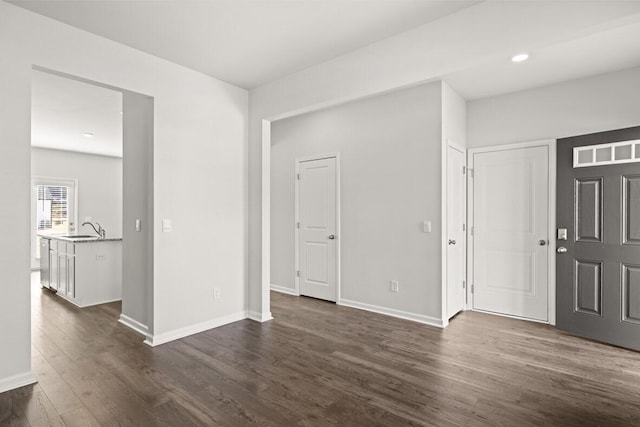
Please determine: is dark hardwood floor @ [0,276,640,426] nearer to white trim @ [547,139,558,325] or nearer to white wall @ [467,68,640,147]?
white trim @ [547,139,558,325]

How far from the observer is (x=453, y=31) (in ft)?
8.85

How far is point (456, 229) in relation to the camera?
4258mm

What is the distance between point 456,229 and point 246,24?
3191mm

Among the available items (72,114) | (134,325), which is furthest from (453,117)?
(72,114)

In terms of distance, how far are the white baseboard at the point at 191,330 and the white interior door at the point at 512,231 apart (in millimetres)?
3025

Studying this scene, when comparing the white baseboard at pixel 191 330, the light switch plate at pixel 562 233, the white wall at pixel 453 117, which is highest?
the white wall at pixel 453 117

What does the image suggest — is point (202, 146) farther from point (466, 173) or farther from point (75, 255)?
point (466, 173)

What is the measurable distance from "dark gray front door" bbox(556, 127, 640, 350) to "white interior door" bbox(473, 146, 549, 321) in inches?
13.8

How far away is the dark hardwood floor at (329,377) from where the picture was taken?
2164mm

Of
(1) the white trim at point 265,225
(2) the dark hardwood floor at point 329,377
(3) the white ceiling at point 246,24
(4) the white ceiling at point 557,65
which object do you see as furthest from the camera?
(1) the white trim at point 265,225

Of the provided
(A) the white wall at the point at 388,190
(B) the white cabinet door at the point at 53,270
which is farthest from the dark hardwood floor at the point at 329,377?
(B) the white cabinet door at the point at 53,270

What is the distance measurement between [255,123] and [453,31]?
236 cm

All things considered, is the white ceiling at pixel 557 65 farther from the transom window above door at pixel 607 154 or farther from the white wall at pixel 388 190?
the transom window above door at pixel 607 154

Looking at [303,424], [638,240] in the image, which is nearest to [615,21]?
[638,240]
